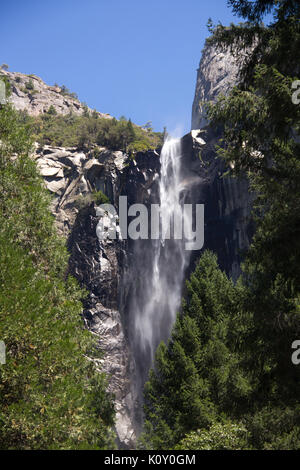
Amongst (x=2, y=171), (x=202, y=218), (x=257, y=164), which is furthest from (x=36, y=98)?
(x=257, y=164)

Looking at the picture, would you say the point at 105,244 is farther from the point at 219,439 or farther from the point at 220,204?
the point at 219,439

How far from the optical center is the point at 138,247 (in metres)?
48.6

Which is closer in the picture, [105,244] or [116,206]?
[105,244]

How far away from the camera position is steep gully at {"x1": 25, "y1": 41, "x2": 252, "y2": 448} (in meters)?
43.4

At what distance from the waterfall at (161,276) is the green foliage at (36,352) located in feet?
103

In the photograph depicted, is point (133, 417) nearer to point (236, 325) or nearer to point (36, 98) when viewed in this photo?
point (236, 325)

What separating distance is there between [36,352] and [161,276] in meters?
36.8

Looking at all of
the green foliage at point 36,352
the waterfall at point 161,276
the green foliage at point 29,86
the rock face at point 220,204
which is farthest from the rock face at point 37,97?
the green foliage at point 36,352

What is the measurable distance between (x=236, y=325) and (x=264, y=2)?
24.0ft

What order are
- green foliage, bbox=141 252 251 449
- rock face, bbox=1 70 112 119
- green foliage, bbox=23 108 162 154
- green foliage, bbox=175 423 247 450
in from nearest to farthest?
green foliage, bbox=175 423 247 450
green foliage, bbox=141 252 251 449
green foliage, bbox=23 108 162 154
rock face, bbox=1 70 112 119

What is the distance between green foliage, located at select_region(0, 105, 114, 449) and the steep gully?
95.4ft

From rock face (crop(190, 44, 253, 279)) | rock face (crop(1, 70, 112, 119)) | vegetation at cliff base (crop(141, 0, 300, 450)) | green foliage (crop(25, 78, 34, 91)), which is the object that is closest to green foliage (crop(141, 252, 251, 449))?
vegetation at cliff base (crop(141, 0, 300, 450))

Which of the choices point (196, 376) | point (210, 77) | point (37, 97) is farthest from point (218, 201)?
point (37, 97)

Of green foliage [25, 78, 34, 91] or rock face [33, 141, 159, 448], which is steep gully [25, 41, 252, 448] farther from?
green foliage [25, 78, 34, 91]
